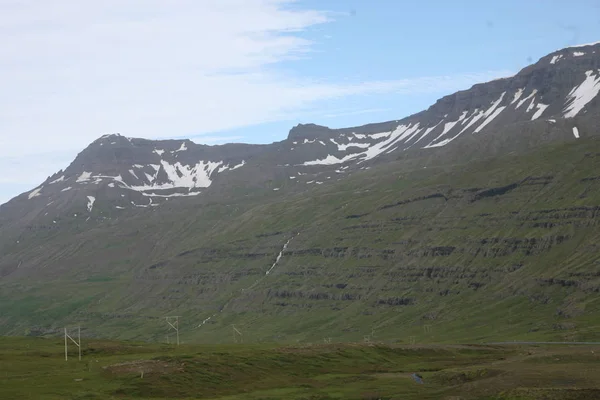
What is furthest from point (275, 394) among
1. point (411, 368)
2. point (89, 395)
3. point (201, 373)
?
point (411, 368)

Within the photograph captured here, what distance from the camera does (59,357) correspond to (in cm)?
15250

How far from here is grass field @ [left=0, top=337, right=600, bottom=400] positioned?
114625 mm

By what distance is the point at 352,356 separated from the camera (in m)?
161

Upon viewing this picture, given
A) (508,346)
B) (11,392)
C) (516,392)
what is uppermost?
(11,392)

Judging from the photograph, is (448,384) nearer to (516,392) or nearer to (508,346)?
(516,392)

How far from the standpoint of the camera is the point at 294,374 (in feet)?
465

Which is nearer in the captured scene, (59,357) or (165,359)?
(165,359)

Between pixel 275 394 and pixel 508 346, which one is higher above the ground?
pixel 275 394

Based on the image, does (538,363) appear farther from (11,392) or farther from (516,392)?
(11,392)

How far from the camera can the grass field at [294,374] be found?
115 m

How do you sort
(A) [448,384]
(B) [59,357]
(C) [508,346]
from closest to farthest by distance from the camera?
(A) [448,384]
(B) [59,357]
(C) [508,346]

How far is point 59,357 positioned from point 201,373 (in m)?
34.1

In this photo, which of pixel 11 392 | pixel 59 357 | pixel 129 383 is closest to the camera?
pixel 11 392

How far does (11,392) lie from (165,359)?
1221 inches
